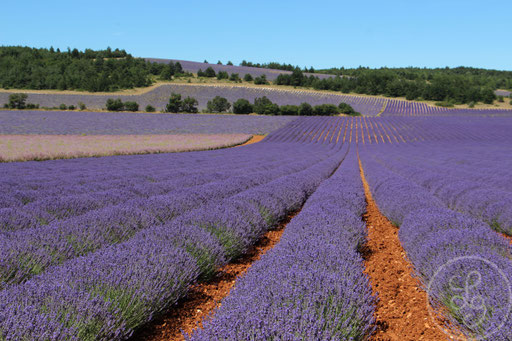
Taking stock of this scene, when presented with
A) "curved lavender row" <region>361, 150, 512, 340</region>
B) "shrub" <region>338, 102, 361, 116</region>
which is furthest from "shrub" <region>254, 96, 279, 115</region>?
"curved lavender row" <region>361, 150, 512, 340</region>

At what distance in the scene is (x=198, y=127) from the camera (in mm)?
44281

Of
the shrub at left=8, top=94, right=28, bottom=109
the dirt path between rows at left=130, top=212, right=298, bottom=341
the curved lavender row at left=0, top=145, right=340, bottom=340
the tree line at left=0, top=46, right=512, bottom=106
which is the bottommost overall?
the shrub at left=8, top=94, right=28, bottom=109

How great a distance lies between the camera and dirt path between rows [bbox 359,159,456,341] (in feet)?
8.95

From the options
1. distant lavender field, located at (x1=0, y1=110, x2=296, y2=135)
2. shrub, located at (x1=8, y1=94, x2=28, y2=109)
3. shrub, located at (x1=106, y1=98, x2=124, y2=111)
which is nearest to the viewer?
distant lavender field, located at (x1=0, y1=110, x2=296, y2=135)

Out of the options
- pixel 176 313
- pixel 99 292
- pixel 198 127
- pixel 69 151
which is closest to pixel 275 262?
pixel 176 313

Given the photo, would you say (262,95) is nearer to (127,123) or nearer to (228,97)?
(228,97)

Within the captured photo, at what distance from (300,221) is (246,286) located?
2285 millimetres

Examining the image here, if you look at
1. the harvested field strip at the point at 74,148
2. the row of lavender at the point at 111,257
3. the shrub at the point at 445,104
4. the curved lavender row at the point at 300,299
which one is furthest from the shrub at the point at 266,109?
the curved lavender row at the point at 300,299

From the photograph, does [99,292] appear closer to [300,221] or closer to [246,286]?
[246,286]

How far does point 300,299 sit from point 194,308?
1.49m

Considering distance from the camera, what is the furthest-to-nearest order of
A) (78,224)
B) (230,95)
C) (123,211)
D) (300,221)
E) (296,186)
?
(230,95), (296,186), (123,211), (300,221), (78,224)

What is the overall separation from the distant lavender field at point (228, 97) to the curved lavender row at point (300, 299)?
208 ft

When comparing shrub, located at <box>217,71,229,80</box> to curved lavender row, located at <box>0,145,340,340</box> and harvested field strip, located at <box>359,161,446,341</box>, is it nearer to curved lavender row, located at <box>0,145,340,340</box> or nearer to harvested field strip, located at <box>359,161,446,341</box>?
harvested field strip, located at <box>359,161,446,341</box>

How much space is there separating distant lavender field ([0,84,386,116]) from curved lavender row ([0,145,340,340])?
62368 millimetres
